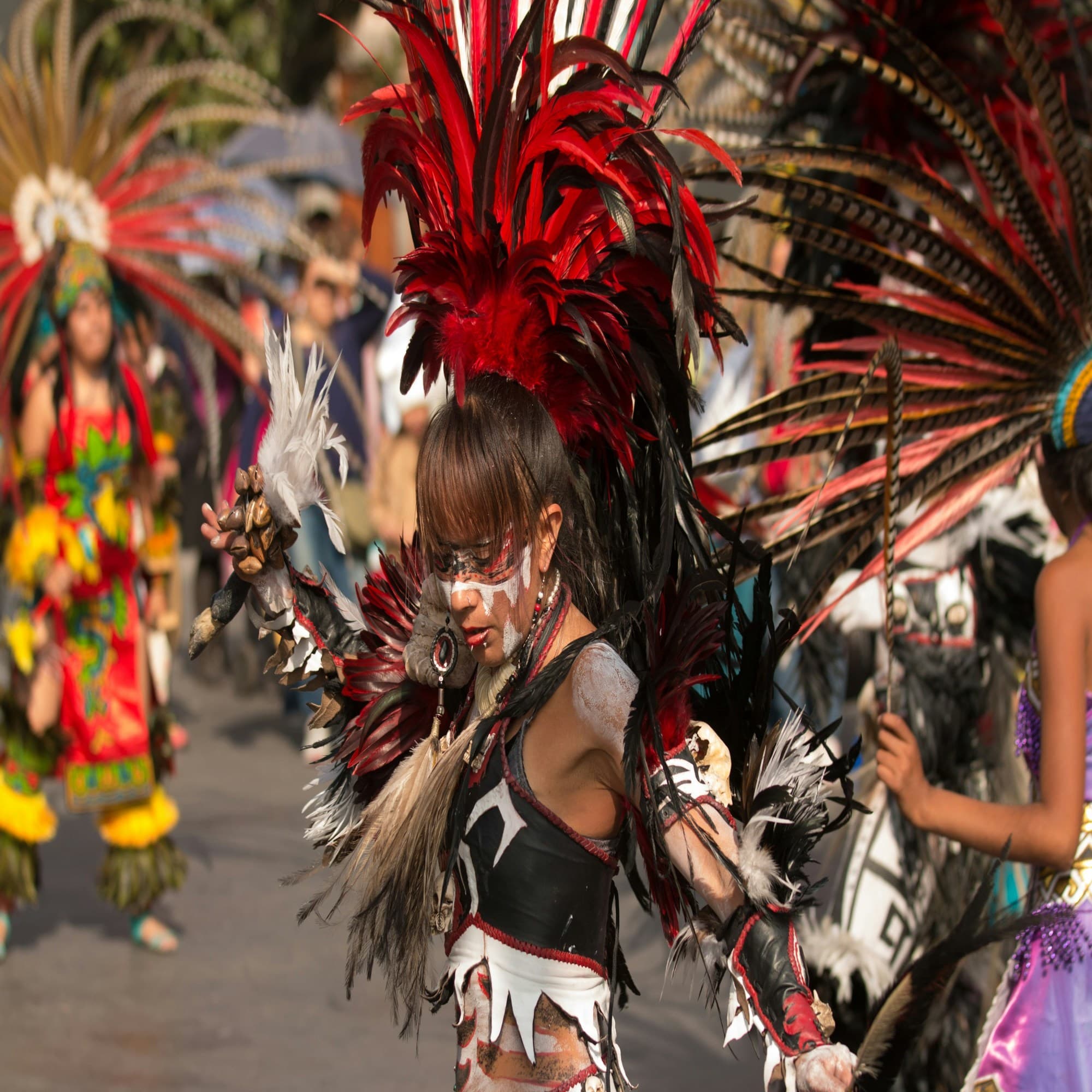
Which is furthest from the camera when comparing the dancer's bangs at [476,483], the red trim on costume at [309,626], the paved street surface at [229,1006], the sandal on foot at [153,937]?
the sandal on foot at [153,937]

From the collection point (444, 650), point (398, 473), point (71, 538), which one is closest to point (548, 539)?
point (444, 650)

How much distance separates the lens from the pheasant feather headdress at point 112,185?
218 inches

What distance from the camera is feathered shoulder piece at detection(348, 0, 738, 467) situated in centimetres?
215

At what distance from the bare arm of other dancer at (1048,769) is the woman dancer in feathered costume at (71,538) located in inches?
136

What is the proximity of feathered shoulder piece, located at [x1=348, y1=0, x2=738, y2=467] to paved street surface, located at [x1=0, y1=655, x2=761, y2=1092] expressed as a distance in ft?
7.94

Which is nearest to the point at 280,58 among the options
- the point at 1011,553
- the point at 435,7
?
the point at 1011,553

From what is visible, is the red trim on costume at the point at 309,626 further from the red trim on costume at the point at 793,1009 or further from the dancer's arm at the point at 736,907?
the red trim on costume at the point at 793,1009

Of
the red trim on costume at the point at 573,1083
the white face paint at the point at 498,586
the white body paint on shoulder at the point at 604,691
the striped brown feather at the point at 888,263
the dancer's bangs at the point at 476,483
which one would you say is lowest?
the red trim on costume at the point at 573,1083

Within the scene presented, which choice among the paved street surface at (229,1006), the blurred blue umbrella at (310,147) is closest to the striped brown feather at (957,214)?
the paved street surface at (229,1006)

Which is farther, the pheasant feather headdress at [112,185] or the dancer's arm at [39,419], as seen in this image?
the pheasant feather headdress at [112,185]

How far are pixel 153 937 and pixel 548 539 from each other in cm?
375

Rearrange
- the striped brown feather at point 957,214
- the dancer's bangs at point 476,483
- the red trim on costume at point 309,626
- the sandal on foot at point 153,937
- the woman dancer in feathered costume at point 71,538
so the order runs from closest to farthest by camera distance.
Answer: the dancer's bangs at point 476,483 < the red trim on costume at point 309,626 < the striped brown feather at point 957,214 < the woman dancer in feathered costume at point 71,538 < the sandal on foot at point 153,937

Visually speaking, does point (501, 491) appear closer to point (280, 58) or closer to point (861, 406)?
point (861, 406)

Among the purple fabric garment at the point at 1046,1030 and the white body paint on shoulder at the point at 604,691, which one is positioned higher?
the white body paint on shoulder at the point at 604,691
